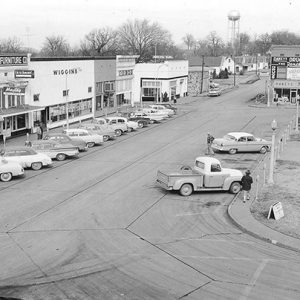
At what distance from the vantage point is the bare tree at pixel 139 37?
14738 centimetres

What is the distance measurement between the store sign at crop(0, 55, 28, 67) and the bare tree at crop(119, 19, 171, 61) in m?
100

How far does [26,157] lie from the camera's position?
30000mm

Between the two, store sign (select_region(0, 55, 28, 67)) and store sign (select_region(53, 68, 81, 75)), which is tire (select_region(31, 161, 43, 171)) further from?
store sign (select_region(53, 68, 81, 75))

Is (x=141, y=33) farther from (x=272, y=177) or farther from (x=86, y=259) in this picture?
(x=86, y=259)

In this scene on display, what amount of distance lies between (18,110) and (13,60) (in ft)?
14.0

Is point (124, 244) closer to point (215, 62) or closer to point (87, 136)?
point (87, 136)

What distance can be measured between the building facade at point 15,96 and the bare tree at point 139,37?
100517 mm

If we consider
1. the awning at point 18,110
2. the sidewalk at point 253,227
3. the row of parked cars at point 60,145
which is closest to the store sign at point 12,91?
the awning at point 18,110

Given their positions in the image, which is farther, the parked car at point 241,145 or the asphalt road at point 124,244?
the parked car at point 241,145

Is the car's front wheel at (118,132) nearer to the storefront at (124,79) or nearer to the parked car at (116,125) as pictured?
the parked car at (116,125)

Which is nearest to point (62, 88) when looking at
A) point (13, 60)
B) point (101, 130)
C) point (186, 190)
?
point (13, 60)

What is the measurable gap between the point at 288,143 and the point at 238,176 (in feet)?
60.8

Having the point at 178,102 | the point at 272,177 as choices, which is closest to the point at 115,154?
the point at 272,177

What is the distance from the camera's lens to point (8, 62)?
142ft
